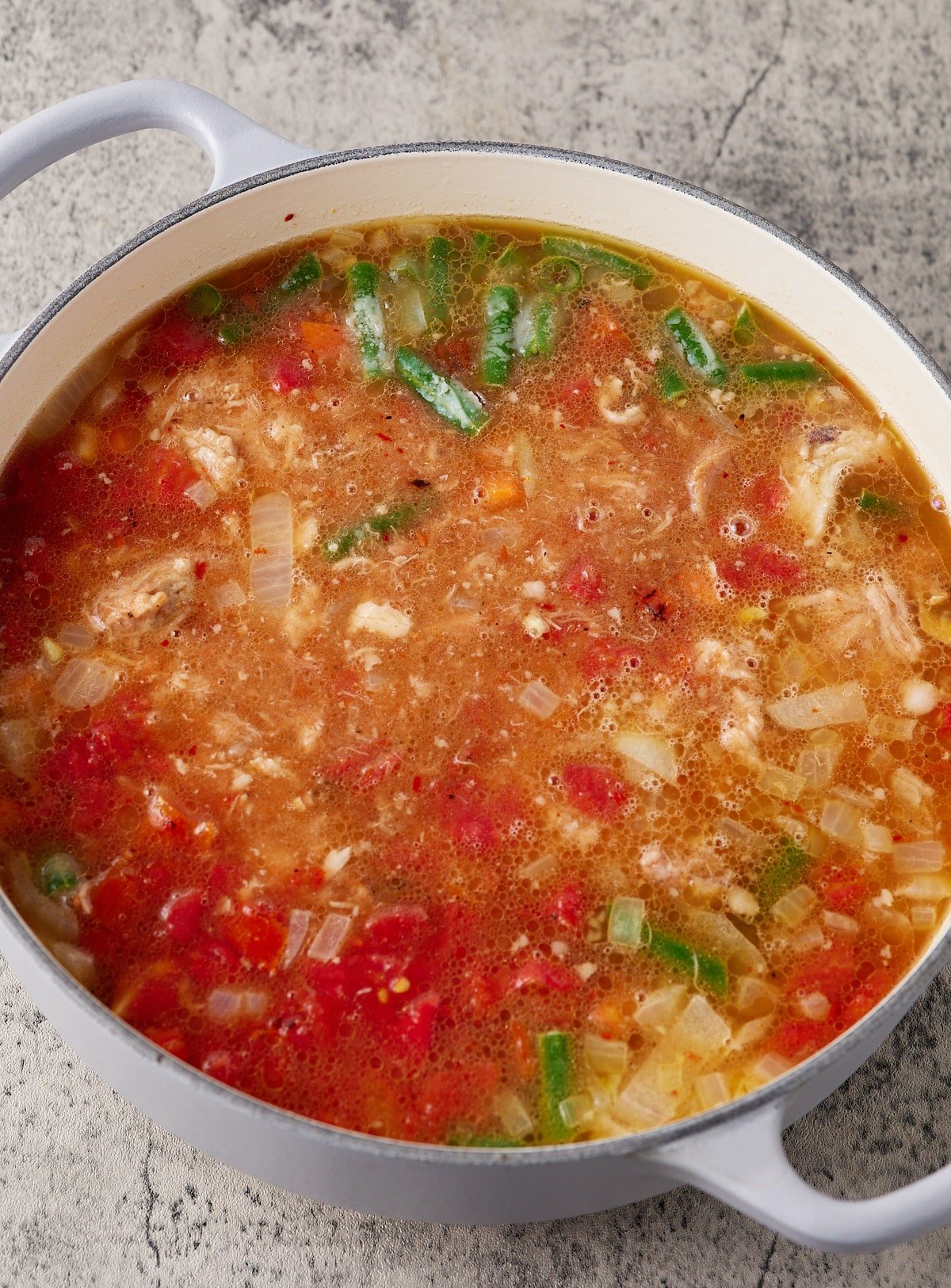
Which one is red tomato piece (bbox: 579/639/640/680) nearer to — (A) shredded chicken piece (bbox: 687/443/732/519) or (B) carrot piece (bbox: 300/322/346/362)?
(A) shredded chicken piece (bbox: 687/443/732/519)

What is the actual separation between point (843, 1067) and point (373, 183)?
7.00 ft

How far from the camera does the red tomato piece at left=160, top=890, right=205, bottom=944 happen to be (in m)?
2.58

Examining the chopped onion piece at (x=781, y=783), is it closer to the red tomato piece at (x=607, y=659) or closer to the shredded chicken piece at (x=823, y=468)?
the red tomato piece at (x=607, y=659)

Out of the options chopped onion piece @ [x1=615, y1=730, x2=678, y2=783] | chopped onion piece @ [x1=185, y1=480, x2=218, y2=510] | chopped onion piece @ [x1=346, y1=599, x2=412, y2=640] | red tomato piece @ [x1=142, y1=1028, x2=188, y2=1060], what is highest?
chopped onion piece @ [x1=185, y1=480, x2=218, y2=510]

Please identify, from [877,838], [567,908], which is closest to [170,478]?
Result: [567,908]

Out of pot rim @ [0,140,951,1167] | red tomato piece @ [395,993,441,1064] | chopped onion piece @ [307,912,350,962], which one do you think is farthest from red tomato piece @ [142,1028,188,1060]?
red tomato piece @ [395,993,441,1064]

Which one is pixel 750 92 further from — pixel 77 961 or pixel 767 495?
pixel 77 961

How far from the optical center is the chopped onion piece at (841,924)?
2.64 metres

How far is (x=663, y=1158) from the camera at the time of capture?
223 cm

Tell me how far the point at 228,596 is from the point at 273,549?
5.6 inches

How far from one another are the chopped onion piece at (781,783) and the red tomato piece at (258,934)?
3.25 feet

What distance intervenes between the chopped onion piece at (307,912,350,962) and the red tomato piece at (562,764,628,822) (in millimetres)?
508

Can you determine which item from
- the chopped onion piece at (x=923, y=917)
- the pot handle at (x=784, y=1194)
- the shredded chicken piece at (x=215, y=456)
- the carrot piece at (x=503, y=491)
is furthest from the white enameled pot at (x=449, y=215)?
the carrot piece at (x=503, y=491)

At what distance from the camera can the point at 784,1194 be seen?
220 centimetres
